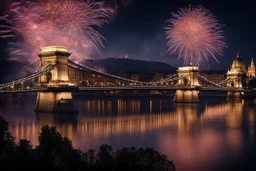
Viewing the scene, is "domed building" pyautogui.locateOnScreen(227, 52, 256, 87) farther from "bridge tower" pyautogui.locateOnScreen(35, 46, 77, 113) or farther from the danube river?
"bridge tower" pyautogui.locateOnScreen(35, 46, 77, 113)

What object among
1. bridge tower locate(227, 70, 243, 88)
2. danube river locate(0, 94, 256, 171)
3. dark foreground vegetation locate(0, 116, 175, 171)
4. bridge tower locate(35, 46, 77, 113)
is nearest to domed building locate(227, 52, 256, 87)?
bridge tower locate(227, 70, 243, 88)

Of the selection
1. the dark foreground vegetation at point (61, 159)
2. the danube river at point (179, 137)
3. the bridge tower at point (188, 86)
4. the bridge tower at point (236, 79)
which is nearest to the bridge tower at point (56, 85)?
the danube river at point (179, 137)

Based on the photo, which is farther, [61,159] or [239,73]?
[239,73]

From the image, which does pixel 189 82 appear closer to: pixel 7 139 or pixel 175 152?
pixel 175 152

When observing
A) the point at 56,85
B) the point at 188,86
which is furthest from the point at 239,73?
the point at 56,85

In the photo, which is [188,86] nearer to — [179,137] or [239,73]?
[239,73]

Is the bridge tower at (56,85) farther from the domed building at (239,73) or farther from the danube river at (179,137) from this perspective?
the domed building at (239,73)

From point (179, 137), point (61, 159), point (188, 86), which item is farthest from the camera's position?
point (188, 86)
